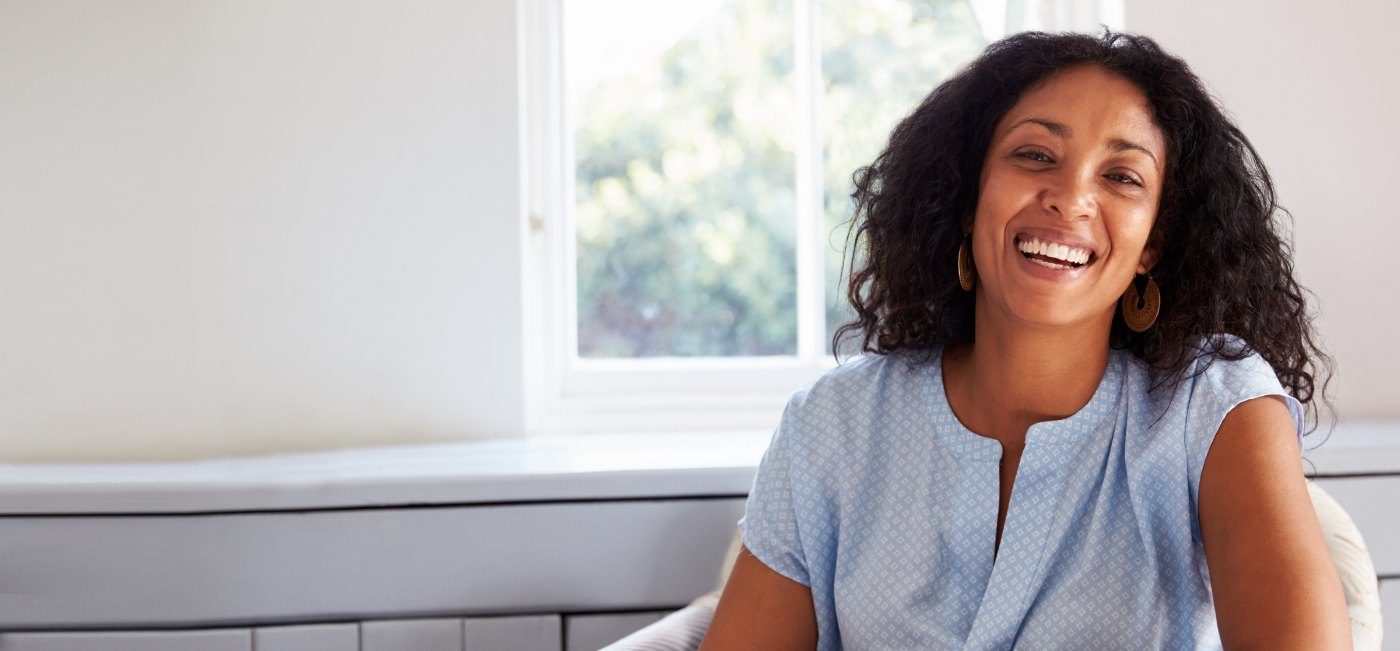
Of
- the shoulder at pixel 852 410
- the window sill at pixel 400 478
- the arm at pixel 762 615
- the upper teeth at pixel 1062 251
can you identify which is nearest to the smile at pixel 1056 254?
the upper teeth at pixel 1062 251

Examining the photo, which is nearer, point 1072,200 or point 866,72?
point 1072,200

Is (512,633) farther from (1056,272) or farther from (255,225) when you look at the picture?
(1056,272)

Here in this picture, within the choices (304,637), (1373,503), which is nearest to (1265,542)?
(1373,503)

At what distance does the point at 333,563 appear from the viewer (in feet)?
5.00

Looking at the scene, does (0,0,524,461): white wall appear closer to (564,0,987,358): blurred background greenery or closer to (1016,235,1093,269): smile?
(564,0,987,358): blurred background greenery

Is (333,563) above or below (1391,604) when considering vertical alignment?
above

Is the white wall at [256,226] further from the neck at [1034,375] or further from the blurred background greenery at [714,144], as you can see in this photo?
the neck at [1034,375]

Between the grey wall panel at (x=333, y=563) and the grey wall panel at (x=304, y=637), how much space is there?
14 millimetres

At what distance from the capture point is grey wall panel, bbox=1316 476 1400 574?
1636 mm

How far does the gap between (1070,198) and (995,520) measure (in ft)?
1.12

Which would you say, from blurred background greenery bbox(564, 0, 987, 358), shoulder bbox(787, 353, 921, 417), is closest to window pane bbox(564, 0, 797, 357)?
blurred background greenery bbox(564, 0, 987, 358)

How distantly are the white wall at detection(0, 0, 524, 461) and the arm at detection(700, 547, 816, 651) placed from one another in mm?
687

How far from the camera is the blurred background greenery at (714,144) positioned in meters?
2.08

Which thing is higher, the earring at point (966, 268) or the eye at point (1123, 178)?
the eye at point (1123, 178)
